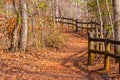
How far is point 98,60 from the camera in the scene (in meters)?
13.3

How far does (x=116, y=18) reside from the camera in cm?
1201

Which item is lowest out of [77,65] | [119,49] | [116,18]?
[77,65]

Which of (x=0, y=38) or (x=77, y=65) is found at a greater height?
(x=0, y=38)

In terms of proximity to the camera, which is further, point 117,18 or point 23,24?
point 23,24

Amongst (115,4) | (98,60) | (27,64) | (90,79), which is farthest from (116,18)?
(27,64)

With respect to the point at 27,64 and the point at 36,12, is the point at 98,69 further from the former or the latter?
the point at 36,12

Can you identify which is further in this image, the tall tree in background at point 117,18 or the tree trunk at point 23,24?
the tree trunk at point 23,24

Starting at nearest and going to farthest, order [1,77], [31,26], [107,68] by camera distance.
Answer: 1. [1,77]
2. [107,68]
3. [31,26]

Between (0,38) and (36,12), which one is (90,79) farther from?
(36,12)

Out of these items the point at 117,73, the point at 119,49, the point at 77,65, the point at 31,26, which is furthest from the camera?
the point at 31,26

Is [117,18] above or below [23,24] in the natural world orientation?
above

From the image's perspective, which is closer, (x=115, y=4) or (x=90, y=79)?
(x=90, y=79)

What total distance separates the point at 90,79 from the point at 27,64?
3.65 meters

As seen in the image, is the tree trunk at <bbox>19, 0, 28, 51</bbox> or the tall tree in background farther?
the tree trunk at <bbox>19, 0, 28, 51</bbox>
